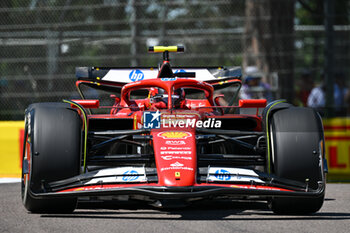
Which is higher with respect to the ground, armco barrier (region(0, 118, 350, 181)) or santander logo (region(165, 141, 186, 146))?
santander logo (region(165, 141, 186, 146))

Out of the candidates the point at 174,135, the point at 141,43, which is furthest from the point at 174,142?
the point at 141,43

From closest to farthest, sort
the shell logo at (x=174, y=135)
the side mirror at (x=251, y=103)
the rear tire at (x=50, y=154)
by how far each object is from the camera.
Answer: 1. the rear tire at (x=50, y=154)
2. the shell logo at (x=174, y=135)
3. the side mirror at (x=251, y=103)

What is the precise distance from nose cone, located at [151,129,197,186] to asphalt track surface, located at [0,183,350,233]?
0.34 metres

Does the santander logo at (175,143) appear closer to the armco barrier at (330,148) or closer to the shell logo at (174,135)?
the shell logo at (174,135)

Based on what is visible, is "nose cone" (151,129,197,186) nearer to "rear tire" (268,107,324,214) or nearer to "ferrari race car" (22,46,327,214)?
"ferrari race car" (22,46,327,214)

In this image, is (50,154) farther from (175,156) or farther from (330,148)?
(330,148)

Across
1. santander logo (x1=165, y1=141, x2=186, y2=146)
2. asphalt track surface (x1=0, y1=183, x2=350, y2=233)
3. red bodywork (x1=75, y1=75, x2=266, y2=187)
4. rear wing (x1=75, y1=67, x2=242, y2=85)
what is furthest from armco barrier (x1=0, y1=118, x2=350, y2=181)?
A: santander logo (x1=165, y1=141, x2=186, y2=146)

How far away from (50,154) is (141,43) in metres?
7.63

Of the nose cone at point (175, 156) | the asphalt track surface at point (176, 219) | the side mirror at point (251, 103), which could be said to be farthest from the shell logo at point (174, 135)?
the side mirror at point (251, 103)

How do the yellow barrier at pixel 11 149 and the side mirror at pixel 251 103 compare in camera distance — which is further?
the yellow barrier at pixel 11 149

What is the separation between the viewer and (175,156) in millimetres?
6156

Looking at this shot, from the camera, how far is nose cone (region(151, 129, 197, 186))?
5.91 m

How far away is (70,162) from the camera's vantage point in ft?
20.5

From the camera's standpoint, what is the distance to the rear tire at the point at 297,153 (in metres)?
6.38
